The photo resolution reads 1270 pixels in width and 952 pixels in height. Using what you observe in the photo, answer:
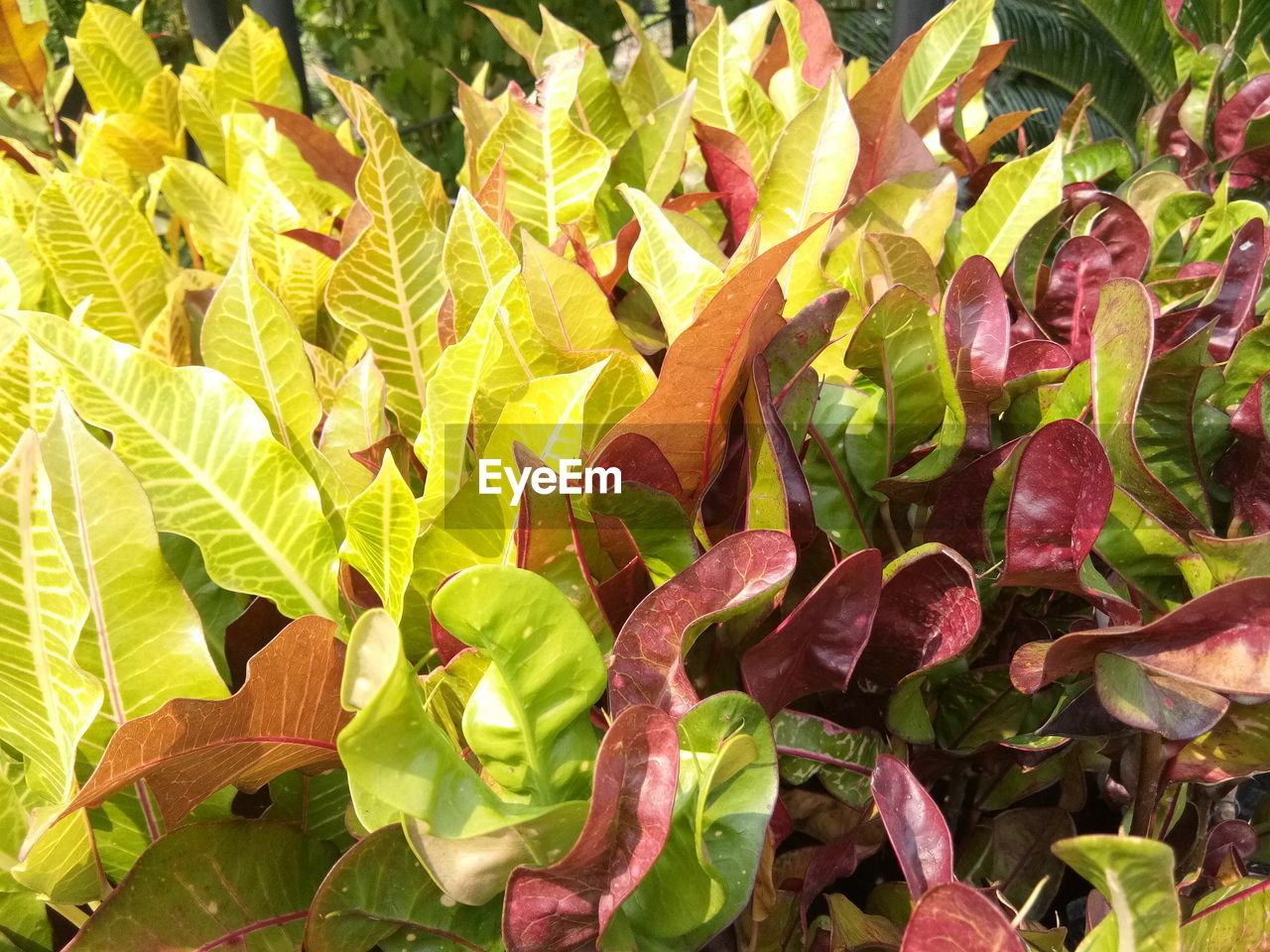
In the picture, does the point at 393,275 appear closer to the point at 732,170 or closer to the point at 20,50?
the point at 732,170

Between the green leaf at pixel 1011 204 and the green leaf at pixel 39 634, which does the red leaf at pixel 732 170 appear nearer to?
the green leaf at pixel 1011 204

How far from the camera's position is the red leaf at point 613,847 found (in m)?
0.45

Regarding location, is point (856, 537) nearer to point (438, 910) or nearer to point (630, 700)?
point (630, 700)

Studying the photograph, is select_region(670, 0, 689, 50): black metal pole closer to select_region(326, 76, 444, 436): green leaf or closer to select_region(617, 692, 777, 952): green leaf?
select_region(326, 76, 444, 436): green leaf

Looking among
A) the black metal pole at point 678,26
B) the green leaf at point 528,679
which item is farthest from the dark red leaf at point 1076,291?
the black metal pole at point 678,26

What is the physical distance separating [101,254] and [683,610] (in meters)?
0.73

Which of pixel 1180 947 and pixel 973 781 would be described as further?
pixel 973 781

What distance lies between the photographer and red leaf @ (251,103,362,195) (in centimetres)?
121

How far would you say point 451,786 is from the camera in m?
0.44

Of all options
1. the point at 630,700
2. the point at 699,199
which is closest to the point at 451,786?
the point at 630,700

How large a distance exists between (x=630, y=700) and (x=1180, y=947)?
28 centimetres

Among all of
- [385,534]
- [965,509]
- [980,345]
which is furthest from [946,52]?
[385,534]

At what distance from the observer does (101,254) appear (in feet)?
3.09

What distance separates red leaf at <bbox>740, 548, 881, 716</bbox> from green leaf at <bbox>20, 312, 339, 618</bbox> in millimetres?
290
